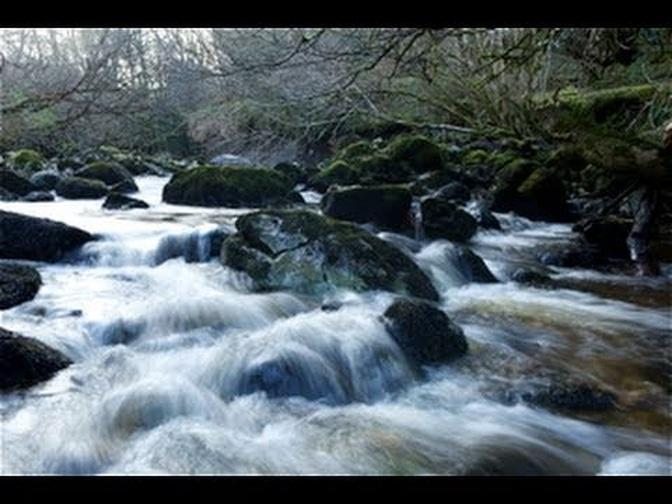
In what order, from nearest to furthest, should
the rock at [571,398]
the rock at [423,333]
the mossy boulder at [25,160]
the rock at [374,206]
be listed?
the rock at [571,398] < the rock at [423,333] < the rock at [374,206] < the mossy boulder at [25,160]

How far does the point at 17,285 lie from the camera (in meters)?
5.34

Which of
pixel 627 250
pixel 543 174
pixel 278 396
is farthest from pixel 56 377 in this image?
pixel 543 174

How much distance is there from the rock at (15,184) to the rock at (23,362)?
9028 millimetres

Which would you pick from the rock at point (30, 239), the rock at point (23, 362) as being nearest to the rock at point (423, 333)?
the rock at point (23, 362)

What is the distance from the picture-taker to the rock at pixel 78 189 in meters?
12.4

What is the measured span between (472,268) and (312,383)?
11.3ft

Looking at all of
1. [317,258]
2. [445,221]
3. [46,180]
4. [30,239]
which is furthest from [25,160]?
[317,258]

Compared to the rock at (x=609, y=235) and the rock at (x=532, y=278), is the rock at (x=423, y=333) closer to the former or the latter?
the rock at (x=532, y=278)

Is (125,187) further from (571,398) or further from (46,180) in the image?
(571,398)

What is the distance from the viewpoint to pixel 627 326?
18.4 ft

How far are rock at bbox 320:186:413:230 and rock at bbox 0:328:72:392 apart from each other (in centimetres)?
561
